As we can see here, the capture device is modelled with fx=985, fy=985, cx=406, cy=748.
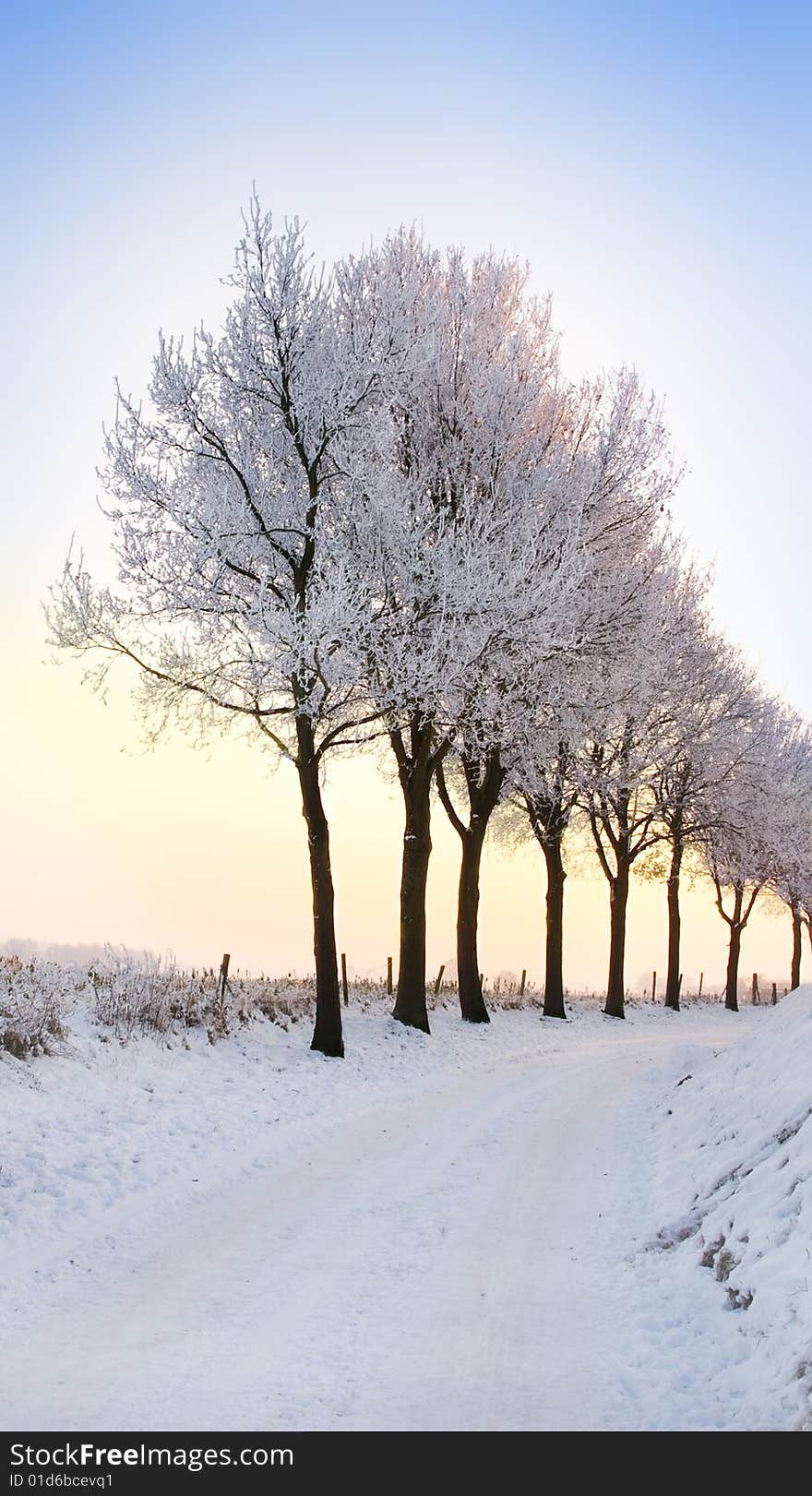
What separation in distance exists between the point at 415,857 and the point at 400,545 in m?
7.01

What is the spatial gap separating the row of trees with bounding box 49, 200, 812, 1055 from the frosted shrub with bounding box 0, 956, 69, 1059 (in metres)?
4.63

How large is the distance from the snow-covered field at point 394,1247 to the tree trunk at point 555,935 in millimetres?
14563

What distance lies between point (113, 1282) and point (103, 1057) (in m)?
4.99

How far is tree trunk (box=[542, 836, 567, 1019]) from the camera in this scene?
95.9 feet

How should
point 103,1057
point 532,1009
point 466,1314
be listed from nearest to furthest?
1. point 466,1314
2. point 103,1057
3. point 532,1009

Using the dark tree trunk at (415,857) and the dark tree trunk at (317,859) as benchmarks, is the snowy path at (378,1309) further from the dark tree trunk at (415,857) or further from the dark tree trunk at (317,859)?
the dark tree trunk at (415,857)

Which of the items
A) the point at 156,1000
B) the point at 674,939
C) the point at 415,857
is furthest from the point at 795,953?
the point at 156,1000

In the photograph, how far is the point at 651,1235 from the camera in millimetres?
8320

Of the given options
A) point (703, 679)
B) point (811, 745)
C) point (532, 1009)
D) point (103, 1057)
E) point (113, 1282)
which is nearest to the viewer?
point (113, 1282)

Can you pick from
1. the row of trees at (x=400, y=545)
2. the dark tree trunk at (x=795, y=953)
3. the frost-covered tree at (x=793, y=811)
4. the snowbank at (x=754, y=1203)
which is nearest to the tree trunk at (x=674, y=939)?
the frost-covered tree at (x=793, y=811)

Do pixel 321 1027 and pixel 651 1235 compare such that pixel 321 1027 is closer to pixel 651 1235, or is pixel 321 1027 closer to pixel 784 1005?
pixel 784 1005

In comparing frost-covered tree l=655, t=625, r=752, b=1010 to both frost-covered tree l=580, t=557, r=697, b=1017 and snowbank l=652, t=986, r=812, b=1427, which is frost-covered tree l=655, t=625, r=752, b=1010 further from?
snowbank l=652, t=986, r=812, b=1427

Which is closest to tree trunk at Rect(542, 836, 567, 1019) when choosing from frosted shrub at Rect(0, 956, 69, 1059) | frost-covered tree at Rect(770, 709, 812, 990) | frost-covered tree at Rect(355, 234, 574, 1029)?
frost-covered tree at Rect(355, 234, 574, 1029)
